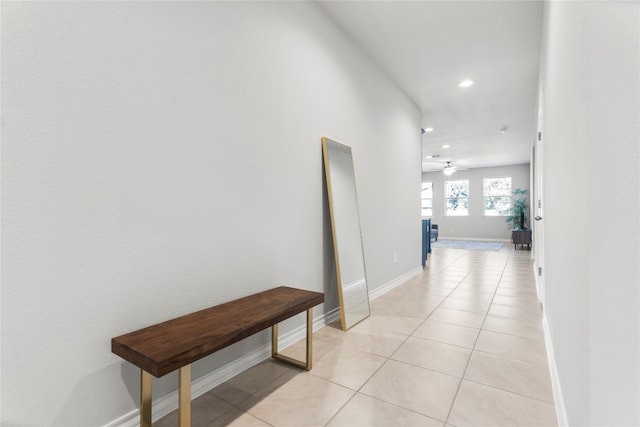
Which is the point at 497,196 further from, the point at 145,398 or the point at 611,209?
the point at 145,398

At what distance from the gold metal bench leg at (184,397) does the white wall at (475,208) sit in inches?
483

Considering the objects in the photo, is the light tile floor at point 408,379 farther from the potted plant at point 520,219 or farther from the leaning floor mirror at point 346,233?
the potted plant at point 520,219

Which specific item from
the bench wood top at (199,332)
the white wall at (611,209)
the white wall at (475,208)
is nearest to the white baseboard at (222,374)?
the bench wood top at (199,332)

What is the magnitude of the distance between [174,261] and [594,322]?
1.69 metres

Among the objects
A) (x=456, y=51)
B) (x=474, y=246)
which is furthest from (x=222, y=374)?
(x=474, y=246)

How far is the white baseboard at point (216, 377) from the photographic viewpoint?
1428mm

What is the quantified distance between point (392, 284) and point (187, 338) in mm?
3193

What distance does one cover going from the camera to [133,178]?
56.3 inches

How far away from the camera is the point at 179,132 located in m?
1.62

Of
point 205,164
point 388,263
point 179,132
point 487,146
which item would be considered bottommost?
point 388,263

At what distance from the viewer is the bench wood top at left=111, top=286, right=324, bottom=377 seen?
1179 millimetres

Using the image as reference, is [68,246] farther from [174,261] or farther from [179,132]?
[179,132]

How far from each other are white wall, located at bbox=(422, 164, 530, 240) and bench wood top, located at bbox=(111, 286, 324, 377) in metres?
11.4

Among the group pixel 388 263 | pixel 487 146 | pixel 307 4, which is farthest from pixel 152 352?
pixel 487 146
